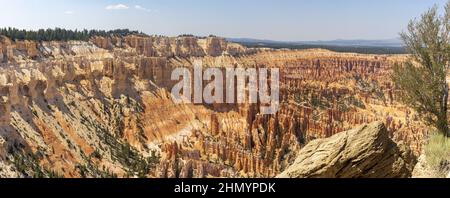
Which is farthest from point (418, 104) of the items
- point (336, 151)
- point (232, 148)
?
point (232, 148)

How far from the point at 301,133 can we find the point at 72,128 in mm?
31721

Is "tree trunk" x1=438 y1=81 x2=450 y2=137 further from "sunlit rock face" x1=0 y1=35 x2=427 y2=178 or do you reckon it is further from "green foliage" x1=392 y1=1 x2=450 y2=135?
"sunlit rock face" x1=0 y1=35 x2=427 y2=178

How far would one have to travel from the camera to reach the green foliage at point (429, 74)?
15766mm

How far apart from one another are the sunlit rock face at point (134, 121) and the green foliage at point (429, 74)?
1935cm

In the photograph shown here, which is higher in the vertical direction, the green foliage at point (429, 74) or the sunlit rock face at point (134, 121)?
the green foliage at point (429, 74)

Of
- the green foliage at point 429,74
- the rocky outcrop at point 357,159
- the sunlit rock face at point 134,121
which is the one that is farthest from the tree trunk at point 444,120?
the sunlit rock face at point 134,121

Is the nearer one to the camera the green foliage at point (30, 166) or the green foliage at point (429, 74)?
the green foliage at point (429, 74)

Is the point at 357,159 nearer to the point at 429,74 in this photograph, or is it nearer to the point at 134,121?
the point at 429,74

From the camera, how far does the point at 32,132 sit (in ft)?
146

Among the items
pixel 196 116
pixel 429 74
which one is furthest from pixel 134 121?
pixel 429 74

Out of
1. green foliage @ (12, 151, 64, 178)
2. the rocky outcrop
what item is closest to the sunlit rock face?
green foliage @ (12, 151, 64, 178)

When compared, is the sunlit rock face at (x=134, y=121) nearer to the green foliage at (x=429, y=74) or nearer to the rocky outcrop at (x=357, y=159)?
the green foliage at (x=429, y=74)

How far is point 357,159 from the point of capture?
12336mm

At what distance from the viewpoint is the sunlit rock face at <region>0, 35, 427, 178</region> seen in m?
43.7
